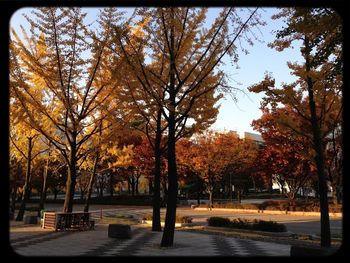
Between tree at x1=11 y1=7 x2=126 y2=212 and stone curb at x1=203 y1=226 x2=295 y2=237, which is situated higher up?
tree at x1=11 y1=7 x2=126 y2=212

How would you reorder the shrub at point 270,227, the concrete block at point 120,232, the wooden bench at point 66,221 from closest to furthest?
1. the concrete block at point 120,232
2. the shrub at point 270,227
3. the wooden bench at point 66,221

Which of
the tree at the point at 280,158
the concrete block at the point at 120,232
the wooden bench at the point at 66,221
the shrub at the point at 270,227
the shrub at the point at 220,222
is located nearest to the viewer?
the concrete block at the point at 120,232

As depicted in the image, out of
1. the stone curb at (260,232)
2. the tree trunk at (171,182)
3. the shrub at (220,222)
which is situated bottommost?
the stone curb at (260,232)

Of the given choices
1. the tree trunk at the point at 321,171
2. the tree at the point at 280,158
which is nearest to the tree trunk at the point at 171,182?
the tree trunk at the point at 321,171

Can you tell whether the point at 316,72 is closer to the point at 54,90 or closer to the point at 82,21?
the point at 82,21

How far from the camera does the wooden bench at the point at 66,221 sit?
17.2m

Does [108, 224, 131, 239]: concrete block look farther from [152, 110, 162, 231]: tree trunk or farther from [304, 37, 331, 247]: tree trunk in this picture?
[304, 37, 331, 247]: tree trunk

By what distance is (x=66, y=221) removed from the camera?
1731 cm

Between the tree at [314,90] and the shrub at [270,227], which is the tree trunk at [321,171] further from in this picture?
the shrub at [270,227]

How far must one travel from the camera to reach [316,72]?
11.4 m

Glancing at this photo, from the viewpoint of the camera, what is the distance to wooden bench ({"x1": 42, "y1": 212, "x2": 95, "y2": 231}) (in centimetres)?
1716

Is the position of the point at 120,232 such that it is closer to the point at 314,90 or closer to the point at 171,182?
the point at 171,182

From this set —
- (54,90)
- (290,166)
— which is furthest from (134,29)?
(290,166)

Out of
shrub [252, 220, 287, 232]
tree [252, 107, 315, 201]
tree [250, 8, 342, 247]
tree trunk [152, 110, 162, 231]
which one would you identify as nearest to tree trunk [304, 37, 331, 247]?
tree [250, 8, 342, 247]
